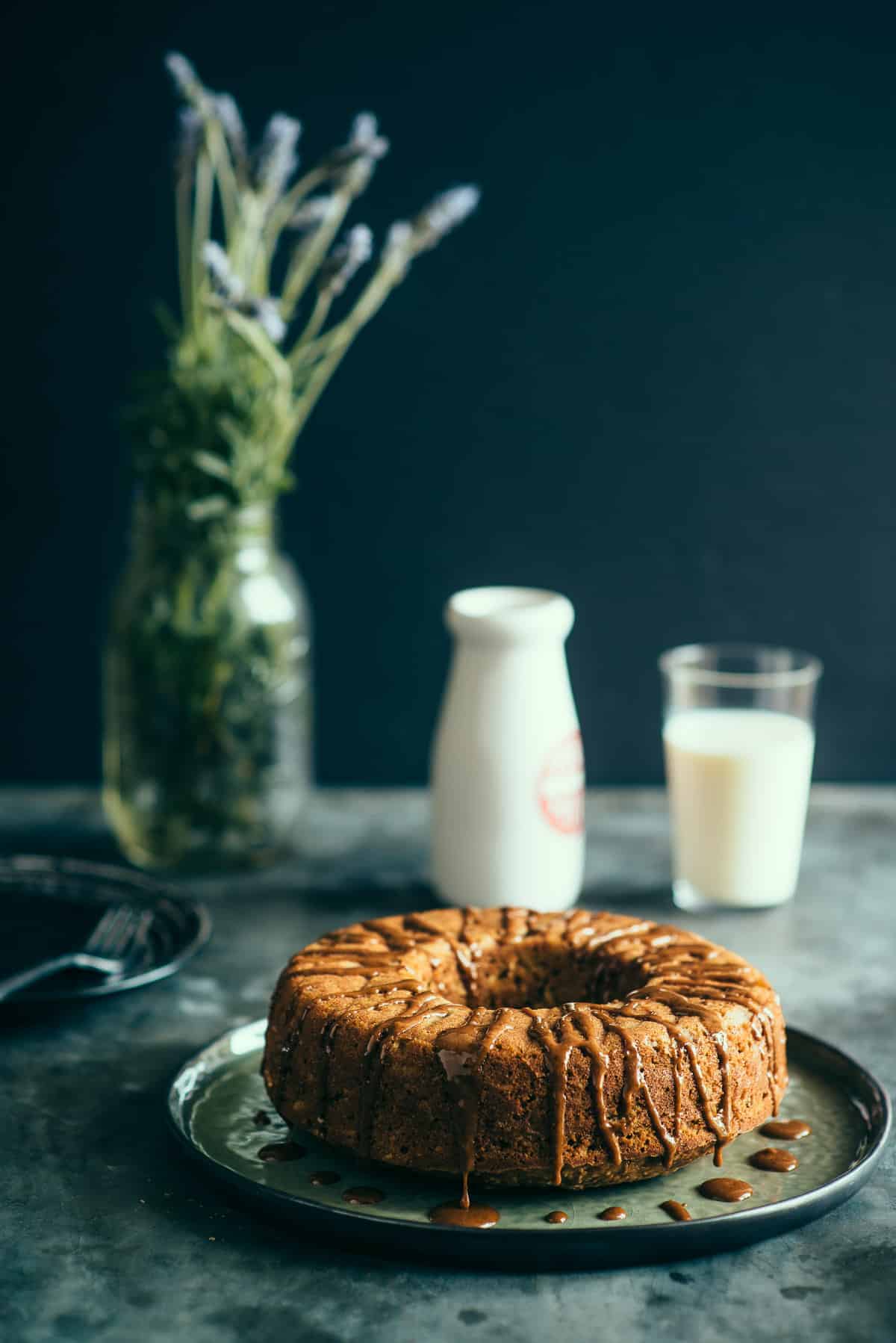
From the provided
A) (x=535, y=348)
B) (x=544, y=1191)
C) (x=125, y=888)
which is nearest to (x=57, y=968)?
(x=125, y=888)

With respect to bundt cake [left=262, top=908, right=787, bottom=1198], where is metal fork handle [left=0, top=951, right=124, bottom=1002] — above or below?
below

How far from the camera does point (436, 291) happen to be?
200 cm

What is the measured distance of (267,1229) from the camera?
0.96m

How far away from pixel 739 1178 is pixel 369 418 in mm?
1276

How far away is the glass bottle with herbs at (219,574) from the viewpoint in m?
1.62

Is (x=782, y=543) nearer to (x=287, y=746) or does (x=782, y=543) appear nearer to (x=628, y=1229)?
(x=287, y=746)

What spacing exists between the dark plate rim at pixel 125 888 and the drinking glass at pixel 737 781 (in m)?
0.52

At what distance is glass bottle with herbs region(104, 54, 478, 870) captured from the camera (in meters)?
1.62

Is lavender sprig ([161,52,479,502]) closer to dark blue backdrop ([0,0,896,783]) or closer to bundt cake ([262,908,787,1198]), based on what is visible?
dark blue backdrop ([0,0,896,783])

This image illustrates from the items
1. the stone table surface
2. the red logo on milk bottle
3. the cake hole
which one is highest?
the red logo on milk bottle

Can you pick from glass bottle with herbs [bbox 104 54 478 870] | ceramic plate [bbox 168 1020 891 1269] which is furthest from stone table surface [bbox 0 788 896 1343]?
glass bottle with herbs [bbox 104 54 478 870]

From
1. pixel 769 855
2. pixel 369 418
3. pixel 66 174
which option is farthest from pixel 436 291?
pixel 769 855

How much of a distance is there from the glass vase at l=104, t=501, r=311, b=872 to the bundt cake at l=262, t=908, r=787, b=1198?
57 centimetres

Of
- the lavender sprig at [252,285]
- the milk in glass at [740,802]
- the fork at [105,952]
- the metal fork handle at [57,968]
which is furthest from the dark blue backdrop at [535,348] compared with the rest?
the metal fork handle at [57,968]
